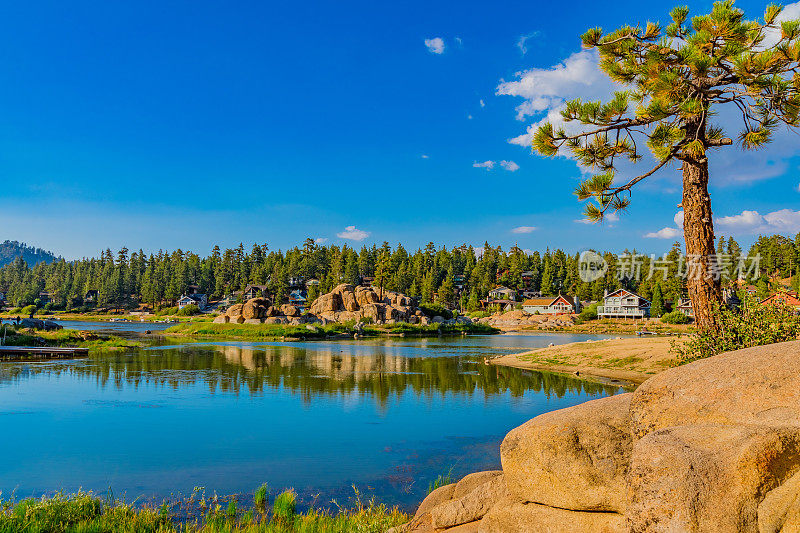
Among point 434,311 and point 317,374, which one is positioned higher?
point 434,311

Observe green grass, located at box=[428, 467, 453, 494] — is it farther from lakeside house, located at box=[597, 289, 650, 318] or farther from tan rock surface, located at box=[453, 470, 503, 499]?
lakeside house, located at box=[597, 289, 650, 318]

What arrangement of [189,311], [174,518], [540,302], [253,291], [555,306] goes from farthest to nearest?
[253,291], [189,311], [540,302], [555,306], [174,518]

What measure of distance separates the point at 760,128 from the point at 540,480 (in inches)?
354

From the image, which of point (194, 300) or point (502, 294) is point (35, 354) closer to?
point (194, 300)

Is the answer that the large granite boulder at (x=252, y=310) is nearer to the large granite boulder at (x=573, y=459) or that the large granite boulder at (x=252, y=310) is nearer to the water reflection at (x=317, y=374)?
the water reflection at (x=317, y=374)

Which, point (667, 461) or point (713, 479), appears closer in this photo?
point (713, 479)

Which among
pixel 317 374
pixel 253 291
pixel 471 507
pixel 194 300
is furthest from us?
pixel 253 291

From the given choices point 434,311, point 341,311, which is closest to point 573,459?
point 341,311

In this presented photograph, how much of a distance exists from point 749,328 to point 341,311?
7760cm

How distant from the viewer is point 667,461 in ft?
14.8

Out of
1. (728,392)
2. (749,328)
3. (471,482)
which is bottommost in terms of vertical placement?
(471,482)

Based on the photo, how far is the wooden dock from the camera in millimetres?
33719

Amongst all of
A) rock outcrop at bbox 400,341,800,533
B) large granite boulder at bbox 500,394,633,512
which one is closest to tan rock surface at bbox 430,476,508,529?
rock outcrop at bbox 400,341,800,533

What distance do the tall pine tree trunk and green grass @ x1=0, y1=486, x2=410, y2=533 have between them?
8280 millimetres
